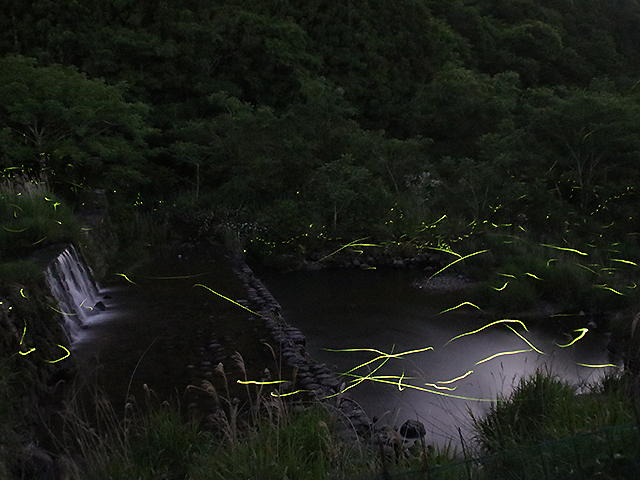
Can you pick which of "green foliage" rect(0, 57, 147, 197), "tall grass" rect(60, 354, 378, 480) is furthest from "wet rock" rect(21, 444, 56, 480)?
"green foliage" rect(0, 57, 147, 197)

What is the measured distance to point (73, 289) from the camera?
27.2 feet

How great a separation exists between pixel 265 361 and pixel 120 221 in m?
9.30

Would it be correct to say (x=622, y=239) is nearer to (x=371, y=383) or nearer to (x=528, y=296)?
(x=528, y=296)

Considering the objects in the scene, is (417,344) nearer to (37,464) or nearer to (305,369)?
(305,369)

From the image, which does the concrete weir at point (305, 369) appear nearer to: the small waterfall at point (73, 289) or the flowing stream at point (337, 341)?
the flowing stream at point (337, 341)

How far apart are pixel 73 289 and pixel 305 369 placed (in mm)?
3763

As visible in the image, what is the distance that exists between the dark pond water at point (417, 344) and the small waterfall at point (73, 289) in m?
2.92

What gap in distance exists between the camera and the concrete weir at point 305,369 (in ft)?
16.9

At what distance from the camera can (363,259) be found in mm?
13844

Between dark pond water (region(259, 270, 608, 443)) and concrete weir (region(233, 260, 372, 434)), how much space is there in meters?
0.52

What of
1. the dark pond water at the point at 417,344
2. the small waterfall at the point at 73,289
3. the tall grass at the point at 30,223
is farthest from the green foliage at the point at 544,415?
the tall grass at the point at 30,223

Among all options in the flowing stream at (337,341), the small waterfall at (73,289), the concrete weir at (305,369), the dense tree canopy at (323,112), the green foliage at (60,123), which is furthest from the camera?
the dense tree canopy at (323,112)

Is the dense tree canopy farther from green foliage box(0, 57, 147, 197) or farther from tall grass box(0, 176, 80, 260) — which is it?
tall grass box(0, 176, 80, 260)

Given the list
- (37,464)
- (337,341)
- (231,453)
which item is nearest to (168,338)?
(337,341)
